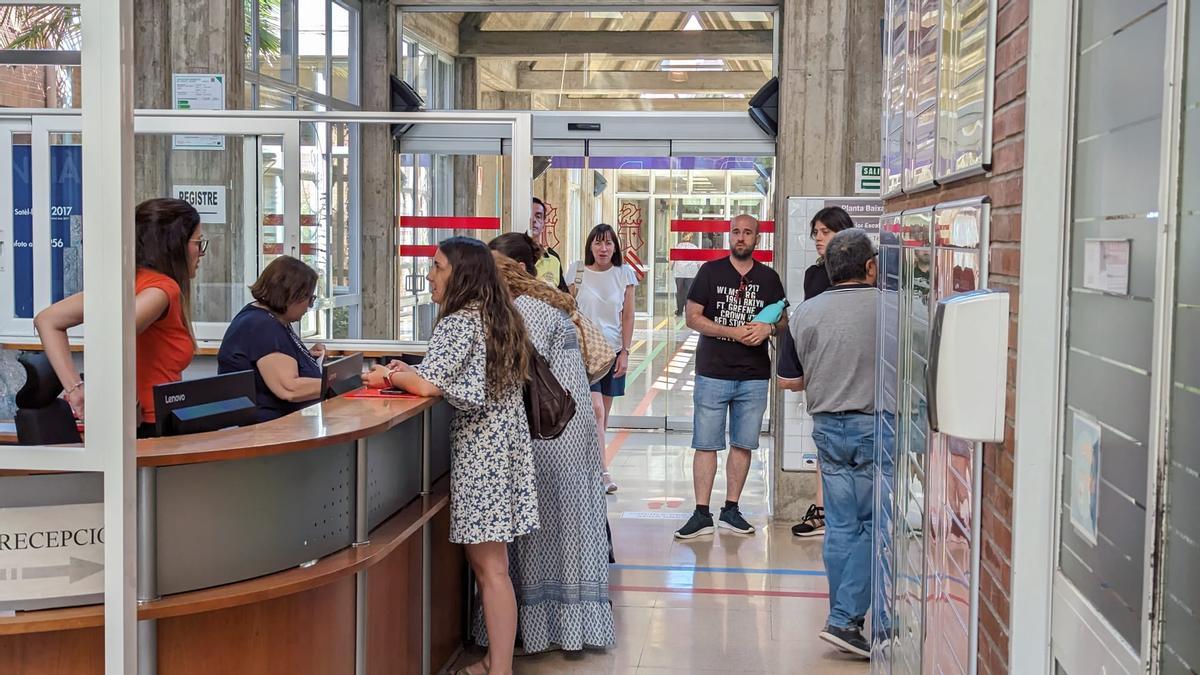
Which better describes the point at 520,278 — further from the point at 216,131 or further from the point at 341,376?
the point at 216,131

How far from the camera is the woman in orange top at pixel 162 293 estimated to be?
12.1ft

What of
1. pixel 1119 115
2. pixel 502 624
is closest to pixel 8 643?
pixel 502 624

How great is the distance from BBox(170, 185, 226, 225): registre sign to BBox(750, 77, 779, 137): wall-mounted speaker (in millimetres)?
4260

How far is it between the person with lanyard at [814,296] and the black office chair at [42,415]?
A: 2937mm

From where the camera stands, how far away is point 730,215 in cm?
1032

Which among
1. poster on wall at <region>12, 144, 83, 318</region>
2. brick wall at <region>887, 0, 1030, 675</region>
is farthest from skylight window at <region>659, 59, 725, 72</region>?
brick wall at <region>887, 0, 1030, 675</region>

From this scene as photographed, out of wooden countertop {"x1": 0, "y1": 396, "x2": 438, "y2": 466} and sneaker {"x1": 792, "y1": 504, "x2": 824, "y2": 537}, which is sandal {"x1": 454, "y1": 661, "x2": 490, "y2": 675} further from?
sneaker {"x1": 792, "y1": 504, "x2": 824, "y2": 537}

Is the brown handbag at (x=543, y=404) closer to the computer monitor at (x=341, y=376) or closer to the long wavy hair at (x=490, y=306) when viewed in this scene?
the long wavy hair at (x=490, y=306)

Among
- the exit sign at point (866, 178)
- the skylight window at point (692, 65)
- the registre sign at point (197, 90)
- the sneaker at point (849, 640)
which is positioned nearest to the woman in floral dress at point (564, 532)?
the sneaker at point (849, 640)

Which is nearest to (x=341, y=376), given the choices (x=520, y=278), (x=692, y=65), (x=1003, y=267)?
(x=520, y=278)

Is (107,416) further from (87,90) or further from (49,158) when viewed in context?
(49,158)

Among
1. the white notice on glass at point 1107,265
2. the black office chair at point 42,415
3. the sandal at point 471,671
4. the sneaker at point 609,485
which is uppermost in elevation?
the white notice on glass at point 1107,265

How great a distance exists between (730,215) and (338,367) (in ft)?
21.9

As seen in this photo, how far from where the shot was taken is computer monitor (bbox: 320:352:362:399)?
3.93 m
